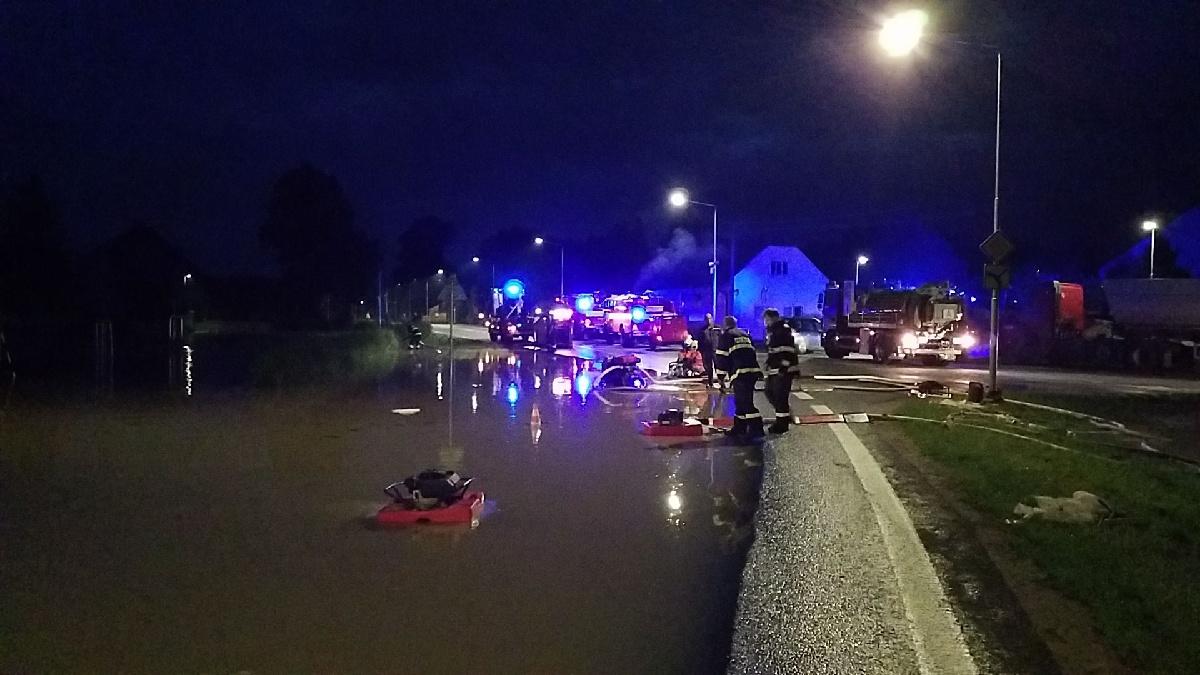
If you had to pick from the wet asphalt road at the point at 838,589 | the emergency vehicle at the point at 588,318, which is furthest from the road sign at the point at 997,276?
the emergency vehicle at the point at 588,318

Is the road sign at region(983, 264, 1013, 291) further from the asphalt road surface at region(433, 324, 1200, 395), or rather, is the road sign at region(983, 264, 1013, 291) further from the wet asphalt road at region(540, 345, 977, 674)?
the wet asphalt road at region(540, 345, 977, 674)

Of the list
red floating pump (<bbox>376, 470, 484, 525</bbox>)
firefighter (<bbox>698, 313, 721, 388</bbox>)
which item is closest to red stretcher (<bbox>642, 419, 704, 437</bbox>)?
red floating pump (<bbox>376, 470, 484, 525</bbox>)

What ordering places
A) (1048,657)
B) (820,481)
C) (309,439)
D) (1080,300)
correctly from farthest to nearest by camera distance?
(1080,300) < (309,439) < (820,481) < (1048,657)

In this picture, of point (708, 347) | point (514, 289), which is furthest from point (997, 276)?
point (514, 289)

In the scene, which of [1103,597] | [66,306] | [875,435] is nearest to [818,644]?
[1103,597]

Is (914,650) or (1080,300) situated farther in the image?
(1080,300)

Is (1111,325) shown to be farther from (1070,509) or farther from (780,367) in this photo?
(1070,509)

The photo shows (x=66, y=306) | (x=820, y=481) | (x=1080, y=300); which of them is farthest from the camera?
(x=66, y=306)

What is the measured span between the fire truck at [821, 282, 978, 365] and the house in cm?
4544

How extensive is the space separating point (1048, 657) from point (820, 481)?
5.63 metres

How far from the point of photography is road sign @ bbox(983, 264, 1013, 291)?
1934 cm

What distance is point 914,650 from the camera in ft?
19.6

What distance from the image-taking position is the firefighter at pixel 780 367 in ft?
51.0

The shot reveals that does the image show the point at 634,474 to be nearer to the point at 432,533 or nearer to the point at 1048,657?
the point at 432,533
